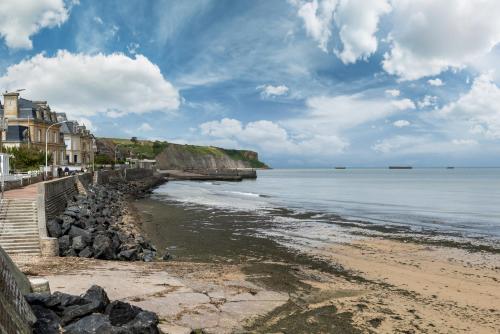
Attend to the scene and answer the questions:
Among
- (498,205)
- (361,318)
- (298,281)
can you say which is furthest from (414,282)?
(498,205)

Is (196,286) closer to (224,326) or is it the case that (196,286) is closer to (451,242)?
(224,326)

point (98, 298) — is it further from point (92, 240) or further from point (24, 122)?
point (24, 122)

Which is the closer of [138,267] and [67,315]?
[67,315]

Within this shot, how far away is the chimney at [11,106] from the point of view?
61.2 m

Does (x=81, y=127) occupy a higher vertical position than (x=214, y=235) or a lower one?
higher

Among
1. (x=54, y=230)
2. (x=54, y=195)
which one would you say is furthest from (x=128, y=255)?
(x=54, y=195)

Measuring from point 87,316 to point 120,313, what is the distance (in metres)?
0.76

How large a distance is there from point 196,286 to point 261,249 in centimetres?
941

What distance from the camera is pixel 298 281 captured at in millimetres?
15000

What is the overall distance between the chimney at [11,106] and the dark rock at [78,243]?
174ft

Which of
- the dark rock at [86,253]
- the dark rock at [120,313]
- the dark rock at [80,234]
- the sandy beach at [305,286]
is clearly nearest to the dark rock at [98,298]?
the dark rock at [120,313]

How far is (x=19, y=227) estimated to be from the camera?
18859 mm

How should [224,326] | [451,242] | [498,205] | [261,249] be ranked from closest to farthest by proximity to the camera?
[224,326] → [261,249] → [451,242] → [498,205]

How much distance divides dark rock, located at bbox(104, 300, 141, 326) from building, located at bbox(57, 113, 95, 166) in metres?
74.4
